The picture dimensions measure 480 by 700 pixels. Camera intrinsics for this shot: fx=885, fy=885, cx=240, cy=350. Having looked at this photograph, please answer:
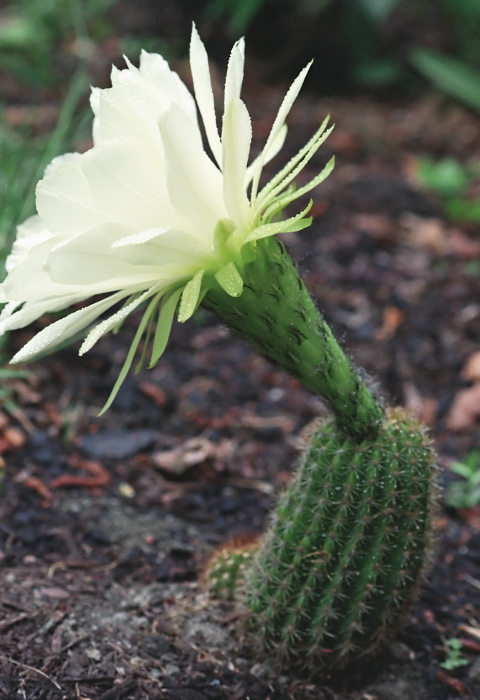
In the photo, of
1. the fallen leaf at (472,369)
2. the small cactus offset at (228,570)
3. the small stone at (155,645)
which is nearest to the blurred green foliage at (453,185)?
the fallen leaf at (472,369)

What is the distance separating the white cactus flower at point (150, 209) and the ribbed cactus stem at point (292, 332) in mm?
58

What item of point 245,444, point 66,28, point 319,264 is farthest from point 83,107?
point 245,444

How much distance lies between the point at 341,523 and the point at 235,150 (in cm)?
71

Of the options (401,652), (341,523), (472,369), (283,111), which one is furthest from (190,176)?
(472,369)

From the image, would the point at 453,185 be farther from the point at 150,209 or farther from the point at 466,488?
the point at 150,209

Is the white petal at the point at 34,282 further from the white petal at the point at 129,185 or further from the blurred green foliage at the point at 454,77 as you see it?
the blurred green foliage at the point at 454,77

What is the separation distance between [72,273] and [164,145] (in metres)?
0.23

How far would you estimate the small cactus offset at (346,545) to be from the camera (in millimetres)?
1619

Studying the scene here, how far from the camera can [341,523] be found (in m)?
1.62

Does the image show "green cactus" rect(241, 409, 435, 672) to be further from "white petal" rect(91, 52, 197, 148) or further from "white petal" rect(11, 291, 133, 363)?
"white petal" rect(91, 52, 197, 148)

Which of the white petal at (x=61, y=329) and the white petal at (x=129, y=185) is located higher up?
the white petal at (x=129, y=185)

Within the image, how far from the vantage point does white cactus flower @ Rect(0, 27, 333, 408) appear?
129 centimetres

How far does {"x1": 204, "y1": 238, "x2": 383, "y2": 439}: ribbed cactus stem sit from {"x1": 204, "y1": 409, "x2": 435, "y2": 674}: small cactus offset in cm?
6

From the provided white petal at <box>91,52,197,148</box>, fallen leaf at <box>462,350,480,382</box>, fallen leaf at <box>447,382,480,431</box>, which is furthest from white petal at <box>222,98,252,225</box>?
fallen leaf at <box>462,350,480,382</box>
